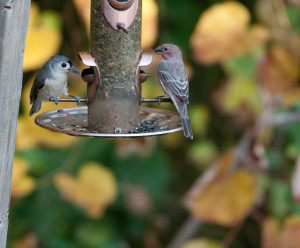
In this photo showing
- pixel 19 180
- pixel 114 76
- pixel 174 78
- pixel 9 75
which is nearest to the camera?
pixel 9 75

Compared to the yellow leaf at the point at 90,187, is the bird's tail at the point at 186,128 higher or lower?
higher

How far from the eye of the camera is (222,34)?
4.73 m

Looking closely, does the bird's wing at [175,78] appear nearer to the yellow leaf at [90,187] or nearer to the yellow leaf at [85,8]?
the yellow leaf at [85,8]

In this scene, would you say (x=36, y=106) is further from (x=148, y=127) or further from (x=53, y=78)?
(x=148, y=127)

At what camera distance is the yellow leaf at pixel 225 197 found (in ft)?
15.1

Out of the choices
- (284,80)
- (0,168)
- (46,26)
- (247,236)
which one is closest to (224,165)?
(284,80)

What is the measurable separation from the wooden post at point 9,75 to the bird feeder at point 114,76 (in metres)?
1.51

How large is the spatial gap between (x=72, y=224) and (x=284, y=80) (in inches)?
113

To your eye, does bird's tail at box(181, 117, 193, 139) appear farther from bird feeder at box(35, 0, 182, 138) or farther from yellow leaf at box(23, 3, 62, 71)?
yellow leaf at box(23, 3, 62, 71)

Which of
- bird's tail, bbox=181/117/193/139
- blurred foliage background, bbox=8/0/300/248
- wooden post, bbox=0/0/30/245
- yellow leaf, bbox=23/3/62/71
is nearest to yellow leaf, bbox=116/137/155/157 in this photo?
blurred foliage background, bbox=8/0/300/248

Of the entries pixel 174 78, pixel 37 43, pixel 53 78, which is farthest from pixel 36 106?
pixel 174 78

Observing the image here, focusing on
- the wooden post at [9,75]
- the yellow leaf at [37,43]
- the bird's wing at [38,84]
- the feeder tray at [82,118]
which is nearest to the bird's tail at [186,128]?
the feeder tray at [82,118]

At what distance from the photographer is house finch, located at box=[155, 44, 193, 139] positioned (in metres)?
4.41

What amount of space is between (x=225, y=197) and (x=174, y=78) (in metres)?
1.03
